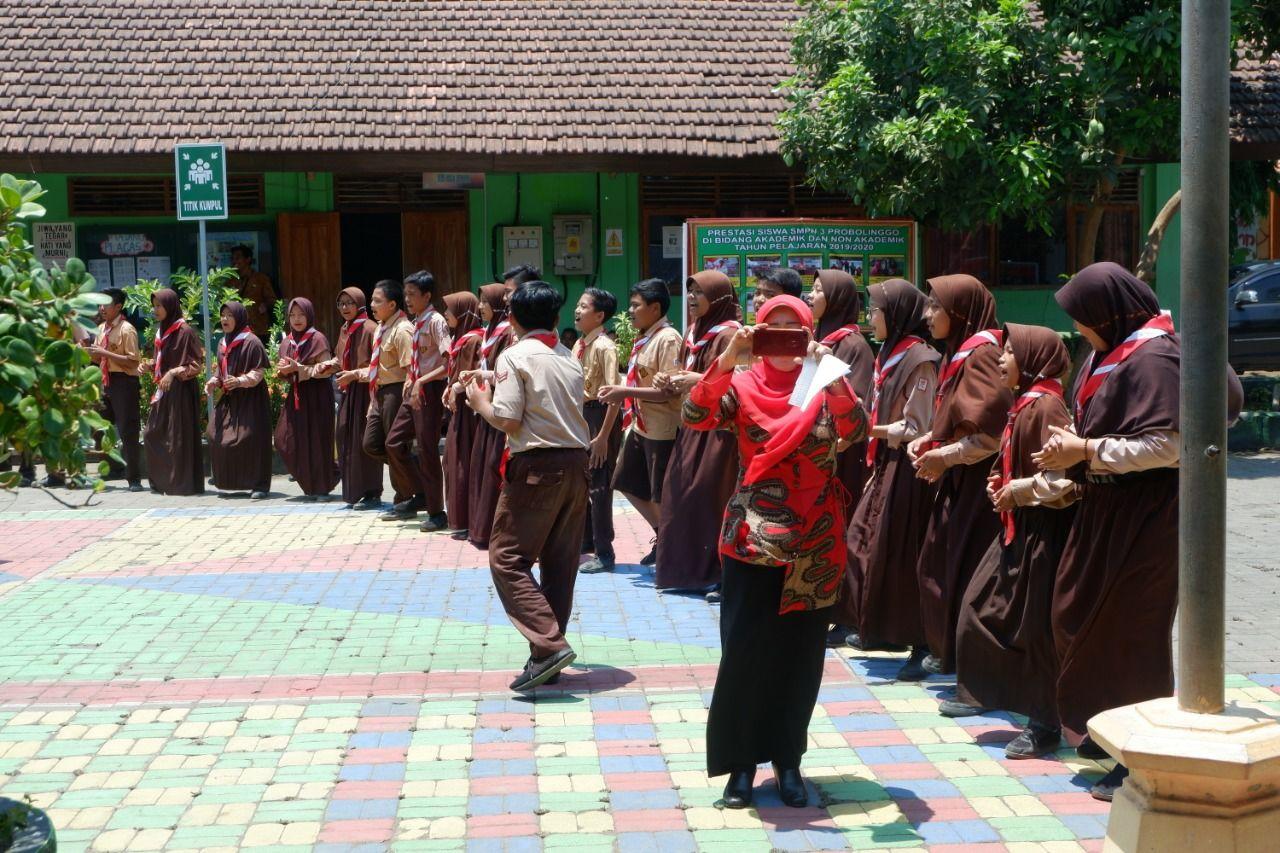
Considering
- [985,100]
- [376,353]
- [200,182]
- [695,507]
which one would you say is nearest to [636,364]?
[695,507]

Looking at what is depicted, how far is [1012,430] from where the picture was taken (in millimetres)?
5805

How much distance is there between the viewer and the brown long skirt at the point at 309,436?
43.0 ft

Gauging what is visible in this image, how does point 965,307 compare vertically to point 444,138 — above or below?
below

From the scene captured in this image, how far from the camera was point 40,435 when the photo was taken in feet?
12.6

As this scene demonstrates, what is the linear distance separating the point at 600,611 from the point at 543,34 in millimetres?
10723

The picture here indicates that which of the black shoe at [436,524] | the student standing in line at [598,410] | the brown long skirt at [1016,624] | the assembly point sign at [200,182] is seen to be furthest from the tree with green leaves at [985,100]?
the brown long skirt at [1016,624]

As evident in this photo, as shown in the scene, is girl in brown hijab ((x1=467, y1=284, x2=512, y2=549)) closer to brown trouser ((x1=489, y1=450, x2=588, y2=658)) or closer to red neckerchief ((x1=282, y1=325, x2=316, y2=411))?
brown trouser ((x1=489, y1=450, x2=588, y2=658))

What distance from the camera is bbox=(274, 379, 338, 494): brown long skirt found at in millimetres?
13102

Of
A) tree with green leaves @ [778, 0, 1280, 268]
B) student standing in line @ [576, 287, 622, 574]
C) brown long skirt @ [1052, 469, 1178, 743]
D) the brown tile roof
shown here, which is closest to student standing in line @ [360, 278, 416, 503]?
student standing in line @ [576, 287, 622, 574]

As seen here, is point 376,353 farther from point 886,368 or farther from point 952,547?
point 952,547

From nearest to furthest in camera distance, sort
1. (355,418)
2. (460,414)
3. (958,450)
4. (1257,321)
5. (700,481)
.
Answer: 1. (958,450)
2. (700,481)
3. (460,414)
4. (355,418)
5. (1257,321)

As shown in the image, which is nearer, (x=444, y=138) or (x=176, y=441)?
(x=176, y=441)

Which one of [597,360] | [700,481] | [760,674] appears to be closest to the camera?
[760,674]

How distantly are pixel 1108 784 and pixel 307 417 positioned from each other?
363 inches
